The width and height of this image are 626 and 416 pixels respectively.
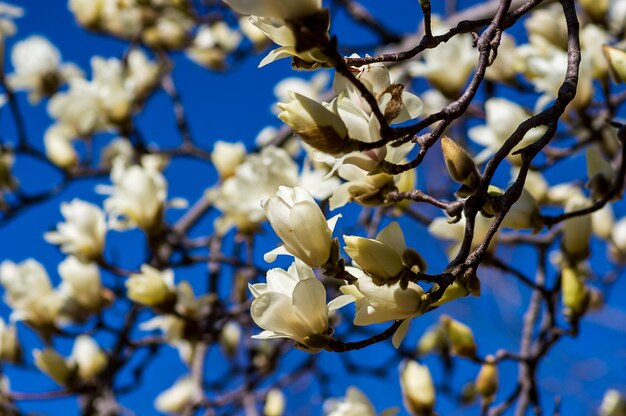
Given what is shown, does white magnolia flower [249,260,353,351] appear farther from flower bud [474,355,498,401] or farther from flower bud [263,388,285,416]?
flower bud [263,388,285,416]

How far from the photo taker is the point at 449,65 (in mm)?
1346

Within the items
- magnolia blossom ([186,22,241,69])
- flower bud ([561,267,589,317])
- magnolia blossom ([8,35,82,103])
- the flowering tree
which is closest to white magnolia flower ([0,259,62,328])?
the flowering tree

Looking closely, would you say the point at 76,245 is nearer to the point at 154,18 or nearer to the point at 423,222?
the point at 423,222

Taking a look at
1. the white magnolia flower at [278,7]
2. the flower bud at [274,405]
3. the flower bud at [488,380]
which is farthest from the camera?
the flower bud at [274,405]

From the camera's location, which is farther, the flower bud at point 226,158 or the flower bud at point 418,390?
the flower bud at point 226,158

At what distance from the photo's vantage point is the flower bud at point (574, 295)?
36.3 inches

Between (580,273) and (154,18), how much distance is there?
1423 mm

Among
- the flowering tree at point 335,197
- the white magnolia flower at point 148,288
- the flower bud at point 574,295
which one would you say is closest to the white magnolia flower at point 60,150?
the flowering tree at point 335,197

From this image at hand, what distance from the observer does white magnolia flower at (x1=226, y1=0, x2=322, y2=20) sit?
49 cm

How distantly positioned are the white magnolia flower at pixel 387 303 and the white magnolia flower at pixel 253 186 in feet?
2.13

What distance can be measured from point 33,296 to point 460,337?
0.96 m

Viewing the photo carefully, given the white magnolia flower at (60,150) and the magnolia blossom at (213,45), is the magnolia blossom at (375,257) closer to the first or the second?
the white magnolia flower at (60,150)

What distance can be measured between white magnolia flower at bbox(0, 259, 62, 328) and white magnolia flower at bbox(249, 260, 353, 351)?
3.44 feet

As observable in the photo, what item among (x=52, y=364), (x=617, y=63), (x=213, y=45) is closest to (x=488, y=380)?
(x=617, y=63)
